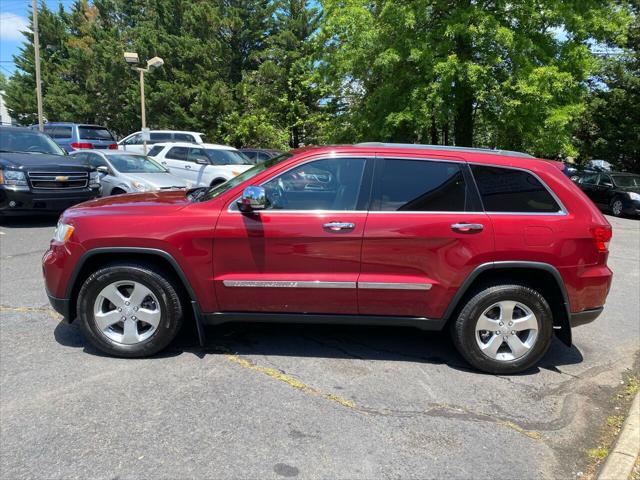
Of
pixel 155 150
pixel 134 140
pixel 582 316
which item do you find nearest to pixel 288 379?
pixel 582 316

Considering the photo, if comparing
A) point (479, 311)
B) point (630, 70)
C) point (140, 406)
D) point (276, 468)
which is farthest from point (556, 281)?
point (630, 70)

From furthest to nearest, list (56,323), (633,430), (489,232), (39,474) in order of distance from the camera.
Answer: (56,323) → (489,232) → (633,430) → (39,474)

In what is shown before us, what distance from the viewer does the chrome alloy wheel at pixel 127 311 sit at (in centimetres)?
402

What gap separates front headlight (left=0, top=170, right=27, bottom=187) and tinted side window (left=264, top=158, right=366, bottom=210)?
6.85 m

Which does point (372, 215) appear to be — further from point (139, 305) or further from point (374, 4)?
point (374, 4)

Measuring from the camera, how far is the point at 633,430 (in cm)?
334

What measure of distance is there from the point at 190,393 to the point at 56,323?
1.99 m

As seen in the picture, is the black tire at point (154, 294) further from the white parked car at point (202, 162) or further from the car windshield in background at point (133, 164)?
the white parked car at point (202, 162)

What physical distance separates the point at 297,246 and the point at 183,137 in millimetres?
21505

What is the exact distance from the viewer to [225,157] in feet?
48.6

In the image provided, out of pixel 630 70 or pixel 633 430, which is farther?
pixel 630 70

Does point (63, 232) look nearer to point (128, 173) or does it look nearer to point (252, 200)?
point (252, 200)

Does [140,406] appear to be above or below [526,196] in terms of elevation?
below

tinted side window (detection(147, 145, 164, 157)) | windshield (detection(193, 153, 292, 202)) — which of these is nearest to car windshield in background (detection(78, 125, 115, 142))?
tinted side window (detection(147, 145, 164, 157))
